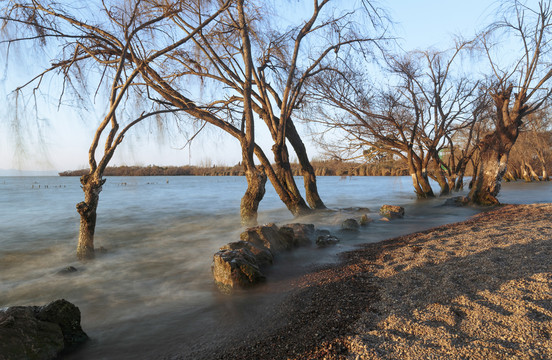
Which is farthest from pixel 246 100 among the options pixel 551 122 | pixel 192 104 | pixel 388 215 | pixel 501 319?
pixel 551 122

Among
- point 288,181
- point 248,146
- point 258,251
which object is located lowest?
point 258,251

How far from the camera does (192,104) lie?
8438mm

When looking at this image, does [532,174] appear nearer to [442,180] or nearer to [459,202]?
[442,180]

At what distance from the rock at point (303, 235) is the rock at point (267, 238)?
270 millimetres

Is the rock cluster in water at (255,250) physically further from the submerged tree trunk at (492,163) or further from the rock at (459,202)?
the submerged tree trunk at (492,163)

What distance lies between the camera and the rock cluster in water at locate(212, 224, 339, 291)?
4.00 metres

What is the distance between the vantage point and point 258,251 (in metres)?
4.87

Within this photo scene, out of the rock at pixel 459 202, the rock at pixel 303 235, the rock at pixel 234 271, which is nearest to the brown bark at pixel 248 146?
the rock at pixel 303 235

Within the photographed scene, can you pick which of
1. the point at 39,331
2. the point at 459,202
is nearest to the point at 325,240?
the point at 39,331

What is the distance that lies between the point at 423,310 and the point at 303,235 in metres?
3.88

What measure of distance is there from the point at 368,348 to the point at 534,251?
3.15 m

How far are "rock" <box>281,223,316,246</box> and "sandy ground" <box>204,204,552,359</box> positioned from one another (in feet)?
6.23

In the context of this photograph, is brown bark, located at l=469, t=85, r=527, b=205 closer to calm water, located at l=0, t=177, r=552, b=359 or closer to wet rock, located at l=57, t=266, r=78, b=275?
calm water, located at l=0, t=177, r=552, b=359

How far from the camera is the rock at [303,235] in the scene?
6169 millimetres
